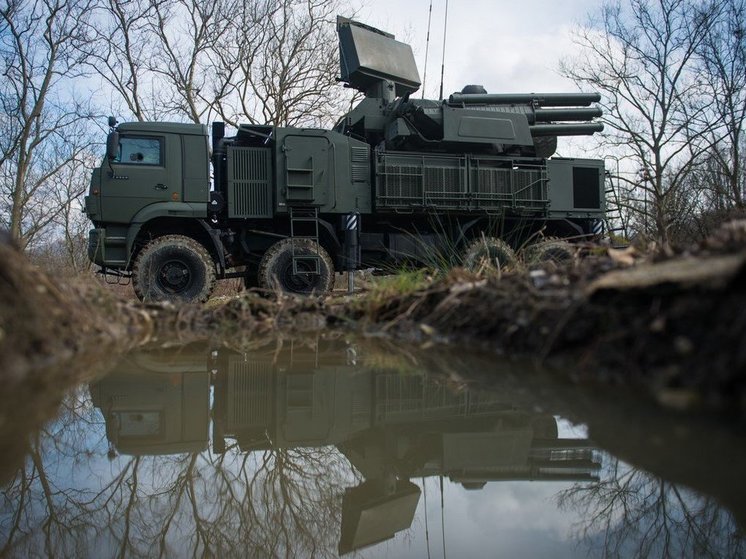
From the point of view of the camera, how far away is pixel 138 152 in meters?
8.75

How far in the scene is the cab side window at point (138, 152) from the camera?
872 centimetres

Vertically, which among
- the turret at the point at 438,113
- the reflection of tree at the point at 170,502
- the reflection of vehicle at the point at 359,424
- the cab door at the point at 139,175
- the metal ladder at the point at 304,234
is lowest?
the reflection of tree at the point at 170,502

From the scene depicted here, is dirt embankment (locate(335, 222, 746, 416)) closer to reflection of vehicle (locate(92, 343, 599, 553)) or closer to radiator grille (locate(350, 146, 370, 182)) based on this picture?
reflection of vehicle (locate(92, 343, 599, 553))

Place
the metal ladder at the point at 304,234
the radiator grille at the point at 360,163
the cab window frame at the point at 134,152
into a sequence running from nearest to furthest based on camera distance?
the cab window frame at the point at 134,152 → the metal ladder at the point at 304,234 → the radiator grille at the point at 360,163

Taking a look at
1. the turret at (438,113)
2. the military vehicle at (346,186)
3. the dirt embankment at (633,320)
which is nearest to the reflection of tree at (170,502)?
the dirt embankment at (633,320)

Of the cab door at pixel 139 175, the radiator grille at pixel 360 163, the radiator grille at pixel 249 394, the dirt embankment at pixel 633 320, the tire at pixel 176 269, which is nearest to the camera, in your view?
the dirt embankment at pixel 633 320

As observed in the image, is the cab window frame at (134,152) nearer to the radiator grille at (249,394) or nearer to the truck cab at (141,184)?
the truck cab at (141,184)

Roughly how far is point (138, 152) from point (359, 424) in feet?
26.4

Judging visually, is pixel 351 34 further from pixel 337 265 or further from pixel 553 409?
pixel 553 409

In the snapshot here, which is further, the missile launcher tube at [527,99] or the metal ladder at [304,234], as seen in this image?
the missile launcher tube at [527,99]

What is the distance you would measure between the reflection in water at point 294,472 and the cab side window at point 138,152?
23.6 ft

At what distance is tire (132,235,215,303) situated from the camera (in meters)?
8.40

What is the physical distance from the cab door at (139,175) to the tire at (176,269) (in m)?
0.63

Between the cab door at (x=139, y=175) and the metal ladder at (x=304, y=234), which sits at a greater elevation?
the cab door at (x=139, y=175)
